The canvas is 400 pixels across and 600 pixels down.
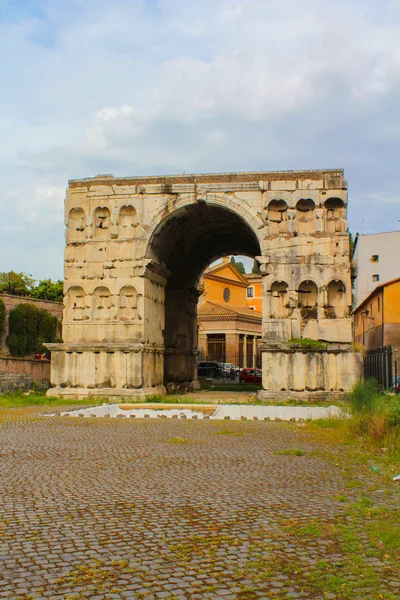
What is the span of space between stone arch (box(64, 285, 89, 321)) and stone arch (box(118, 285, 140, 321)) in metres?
1.28

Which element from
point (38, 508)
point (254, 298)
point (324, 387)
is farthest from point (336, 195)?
point (254, 298)

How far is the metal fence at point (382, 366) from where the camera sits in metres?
18.5

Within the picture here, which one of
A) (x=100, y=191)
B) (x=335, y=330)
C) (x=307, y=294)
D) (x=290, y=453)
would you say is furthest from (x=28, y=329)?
(x=290, y=453)

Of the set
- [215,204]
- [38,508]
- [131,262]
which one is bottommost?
[38,508]

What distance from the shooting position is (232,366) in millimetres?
42562

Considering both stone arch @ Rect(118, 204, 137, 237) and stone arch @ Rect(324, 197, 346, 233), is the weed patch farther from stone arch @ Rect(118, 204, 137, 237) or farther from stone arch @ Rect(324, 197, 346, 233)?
stone arch @ Rect(118, 204, 137, 237)

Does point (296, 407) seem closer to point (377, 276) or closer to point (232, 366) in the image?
point (232, 366)

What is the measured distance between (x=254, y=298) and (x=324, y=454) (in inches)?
2204

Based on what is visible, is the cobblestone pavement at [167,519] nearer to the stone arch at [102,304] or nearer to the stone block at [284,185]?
the stone arch at [102,304]

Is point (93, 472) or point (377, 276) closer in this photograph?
point (93, 472)

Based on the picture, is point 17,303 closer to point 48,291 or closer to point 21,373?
point 21,373

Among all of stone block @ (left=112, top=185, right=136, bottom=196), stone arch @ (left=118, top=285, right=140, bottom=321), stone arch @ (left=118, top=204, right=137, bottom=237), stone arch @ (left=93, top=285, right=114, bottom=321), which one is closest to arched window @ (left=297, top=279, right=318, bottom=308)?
stone arch @ (left=118, top=285, right=140, bottom=321)

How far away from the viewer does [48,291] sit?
51.1 m

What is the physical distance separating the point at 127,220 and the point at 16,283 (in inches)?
1302
